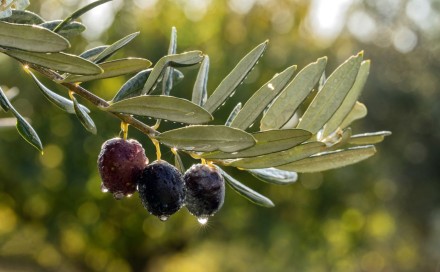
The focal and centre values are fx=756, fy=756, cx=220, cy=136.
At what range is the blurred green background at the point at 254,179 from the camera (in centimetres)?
1098

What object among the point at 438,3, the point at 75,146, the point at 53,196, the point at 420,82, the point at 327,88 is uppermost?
the point at 327,88

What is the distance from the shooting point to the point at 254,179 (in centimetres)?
1118

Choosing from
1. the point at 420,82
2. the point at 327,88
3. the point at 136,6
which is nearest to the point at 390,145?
the point at 420,82

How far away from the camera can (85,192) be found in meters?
11.1

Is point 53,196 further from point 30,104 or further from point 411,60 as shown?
point 411,60

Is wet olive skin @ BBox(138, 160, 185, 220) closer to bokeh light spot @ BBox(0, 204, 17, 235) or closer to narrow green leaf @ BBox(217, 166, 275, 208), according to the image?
narrow green leaf @ BBox(217, 166, 275, 208)

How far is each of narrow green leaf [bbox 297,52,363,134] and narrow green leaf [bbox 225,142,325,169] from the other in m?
0.05

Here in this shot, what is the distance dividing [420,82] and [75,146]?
5647mm

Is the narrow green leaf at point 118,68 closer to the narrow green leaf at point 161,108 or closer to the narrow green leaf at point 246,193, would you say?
the narrow green leaf at point 161,108

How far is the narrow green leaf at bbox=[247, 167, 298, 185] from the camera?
810 millimetres

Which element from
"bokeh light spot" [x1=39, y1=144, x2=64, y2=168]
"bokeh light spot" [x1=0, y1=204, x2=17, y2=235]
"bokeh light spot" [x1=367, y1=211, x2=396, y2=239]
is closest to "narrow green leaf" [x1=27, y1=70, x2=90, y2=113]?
"bokeh light spot" [x1=39, y1=144, x2=64, y2=168]

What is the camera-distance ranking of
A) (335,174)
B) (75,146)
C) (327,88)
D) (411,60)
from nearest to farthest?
(327,88), (75,146), (335,174), (411,60)

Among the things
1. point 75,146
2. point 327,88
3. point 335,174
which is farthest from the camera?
point 335,174

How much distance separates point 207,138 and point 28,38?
174 mm
